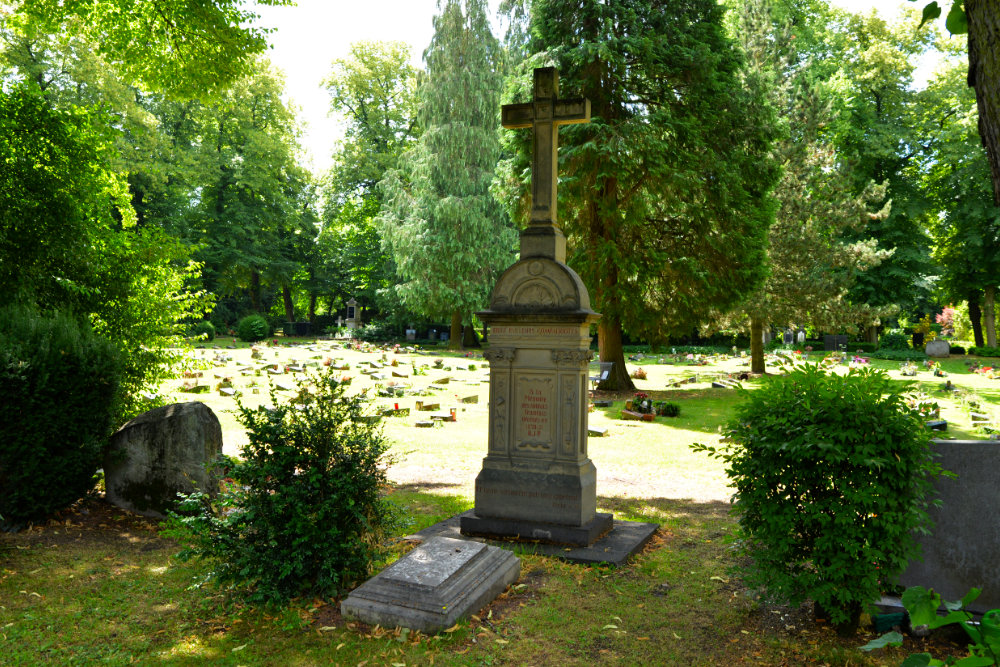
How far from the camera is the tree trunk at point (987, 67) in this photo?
2.57m

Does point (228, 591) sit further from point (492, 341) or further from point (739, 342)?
point (739, 342)

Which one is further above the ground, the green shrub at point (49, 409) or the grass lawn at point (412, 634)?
the green shrub at point (49, 409)

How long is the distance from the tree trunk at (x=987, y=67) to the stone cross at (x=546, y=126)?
4586mm

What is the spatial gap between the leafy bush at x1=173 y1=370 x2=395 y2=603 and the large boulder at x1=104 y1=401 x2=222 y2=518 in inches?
73.9

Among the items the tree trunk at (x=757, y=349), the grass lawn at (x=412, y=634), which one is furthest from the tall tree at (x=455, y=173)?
the grass lawn at (x=412, y=634)

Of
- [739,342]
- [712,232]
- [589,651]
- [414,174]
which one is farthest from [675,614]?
[739,342]

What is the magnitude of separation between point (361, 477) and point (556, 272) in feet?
9.70

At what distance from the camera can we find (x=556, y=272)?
674cm

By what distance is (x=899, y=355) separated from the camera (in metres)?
30.1

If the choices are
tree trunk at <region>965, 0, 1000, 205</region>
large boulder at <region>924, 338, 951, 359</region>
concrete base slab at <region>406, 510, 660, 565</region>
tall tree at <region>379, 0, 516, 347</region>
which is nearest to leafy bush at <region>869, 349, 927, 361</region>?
large boulder at <region>924, 338, 951, 359</region>

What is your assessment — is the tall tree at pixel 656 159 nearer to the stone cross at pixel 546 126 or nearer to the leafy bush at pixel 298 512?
the stone cross at pixel 546 126

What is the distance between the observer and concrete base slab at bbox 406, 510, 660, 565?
601 cm

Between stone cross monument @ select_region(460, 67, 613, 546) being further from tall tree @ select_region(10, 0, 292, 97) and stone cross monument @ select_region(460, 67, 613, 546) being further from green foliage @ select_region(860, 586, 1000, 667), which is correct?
tall tree @ select_region(10, 0, 292, 97)

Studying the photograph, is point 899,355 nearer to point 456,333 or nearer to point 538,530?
point 456,333
